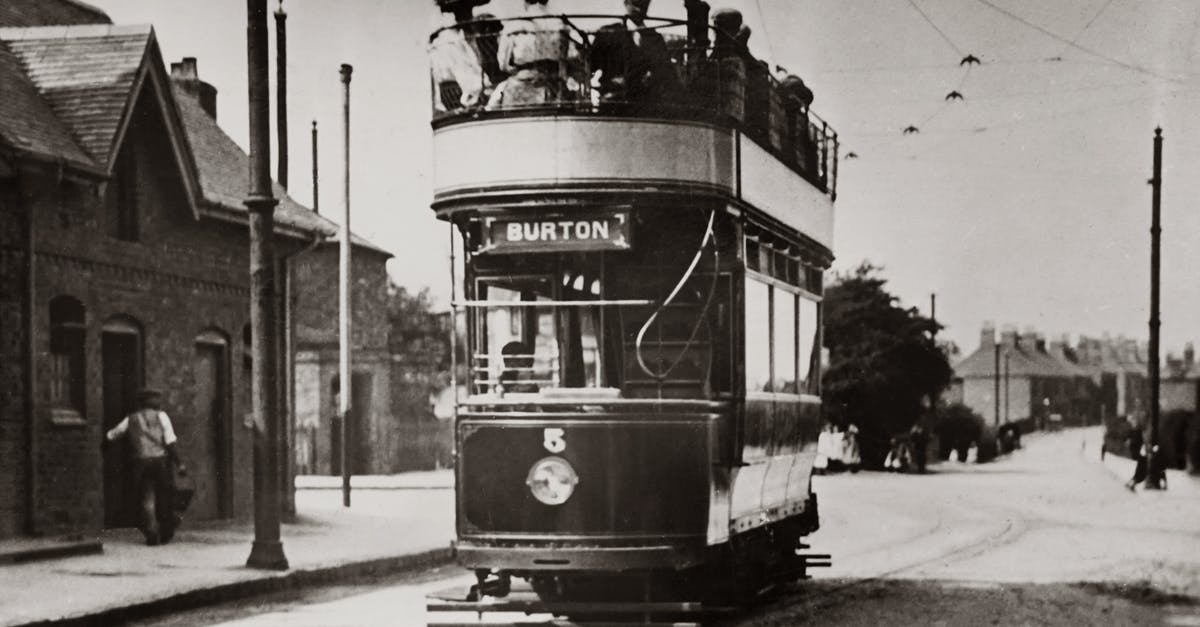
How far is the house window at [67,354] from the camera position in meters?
19.1

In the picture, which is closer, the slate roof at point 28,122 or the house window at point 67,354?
the slate roof at point 28,122

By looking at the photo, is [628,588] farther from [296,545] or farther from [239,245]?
[239,245]

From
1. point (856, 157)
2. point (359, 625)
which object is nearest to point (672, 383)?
point (359, 625)

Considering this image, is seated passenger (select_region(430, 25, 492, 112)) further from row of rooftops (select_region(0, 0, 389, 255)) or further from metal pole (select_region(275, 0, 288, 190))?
metal pole (select_region(275, 0, 288, 190))

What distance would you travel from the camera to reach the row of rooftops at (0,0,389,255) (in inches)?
726

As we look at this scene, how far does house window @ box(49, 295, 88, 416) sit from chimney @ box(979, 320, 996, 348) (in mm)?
118885

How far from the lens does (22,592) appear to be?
13867 mm

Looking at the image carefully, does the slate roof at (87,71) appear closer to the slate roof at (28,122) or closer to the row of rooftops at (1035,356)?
the slate roof at (28,122)

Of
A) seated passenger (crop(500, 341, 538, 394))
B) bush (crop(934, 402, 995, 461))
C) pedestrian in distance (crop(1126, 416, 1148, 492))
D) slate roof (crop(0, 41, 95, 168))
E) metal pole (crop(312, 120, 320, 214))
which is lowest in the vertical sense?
bush (crop(934, 402, 995, 461))

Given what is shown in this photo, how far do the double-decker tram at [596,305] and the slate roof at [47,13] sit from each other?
12.1m

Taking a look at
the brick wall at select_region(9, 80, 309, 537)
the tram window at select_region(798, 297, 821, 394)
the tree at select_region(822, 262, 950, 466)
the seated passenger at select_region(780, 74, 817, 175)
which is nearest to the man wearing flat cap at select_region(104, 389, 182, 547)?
the brick wall at select_region(9, 80, 309, 537)

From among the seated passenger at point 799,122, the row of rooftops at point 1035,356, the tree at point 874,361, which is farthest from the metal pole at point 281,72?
the row of rooftops at point 1035,356

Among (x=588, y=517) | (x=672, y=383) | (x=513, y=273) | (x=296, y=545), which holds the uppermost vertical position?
(x=513, y=273)

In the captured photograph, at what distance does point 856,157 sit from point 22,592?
921cm
